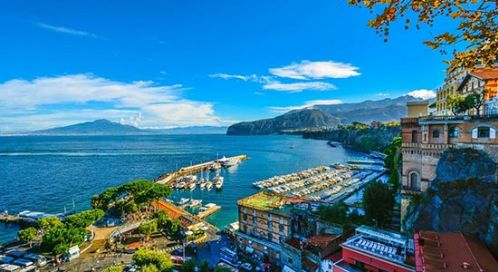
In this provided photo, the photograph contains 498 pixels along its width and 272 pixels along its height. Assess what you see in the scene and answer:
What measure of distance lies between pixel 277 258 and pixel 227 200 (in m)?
29.7

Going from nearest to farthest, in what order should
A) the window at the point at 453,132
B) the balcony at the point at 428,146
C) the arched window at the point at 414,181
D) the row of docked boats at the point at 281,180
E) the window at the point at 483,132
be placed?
the window at the point at 483,132 → the window at the point at 453,132 → the balcony at the point at 428,146 → the arched window at the point at 414,181 → the row of docked boats at the point at 281,180

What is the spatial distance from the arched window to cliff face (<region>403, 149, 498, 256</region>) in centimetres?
244

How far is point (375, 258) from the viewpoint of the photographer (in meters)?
21.6

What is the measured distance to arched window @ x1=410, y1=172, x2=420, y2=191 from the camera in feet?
92.1

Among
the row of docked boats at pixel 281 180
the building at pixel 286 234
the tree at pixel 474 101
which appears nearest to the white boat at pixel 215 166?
the row of docked boats at pixel 281 180

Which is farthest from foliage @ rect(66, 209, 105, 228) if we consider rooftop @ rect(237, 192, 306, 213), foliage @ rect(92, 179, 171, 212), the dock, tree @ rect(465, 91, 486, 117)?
tree @ rect(465, 91, 486, 117)

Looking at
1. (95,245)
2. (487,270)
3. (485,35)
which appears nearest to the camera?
(485,35)

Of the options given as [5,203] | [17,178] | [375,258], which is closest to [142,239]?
[375,258]

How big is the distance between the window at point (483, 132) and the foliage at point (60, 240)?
40966 millimetres

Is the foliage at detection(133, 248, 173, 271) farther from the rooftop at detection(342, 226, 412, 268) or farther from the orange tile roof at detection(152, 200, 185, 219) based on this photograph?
the orange tile roof at detection(152, 200, 185, 219)

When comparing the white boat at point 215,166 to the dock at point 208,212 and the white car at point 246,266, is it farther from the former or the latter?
the white car at point 246,266

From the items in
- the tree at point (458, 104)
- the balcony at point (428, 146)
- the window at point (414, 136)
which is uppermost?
the tree at point (458, 104)

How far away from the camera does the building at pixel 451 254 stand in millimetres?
16469

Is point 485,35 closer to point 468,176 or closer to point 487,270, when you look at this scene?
point 487,270
